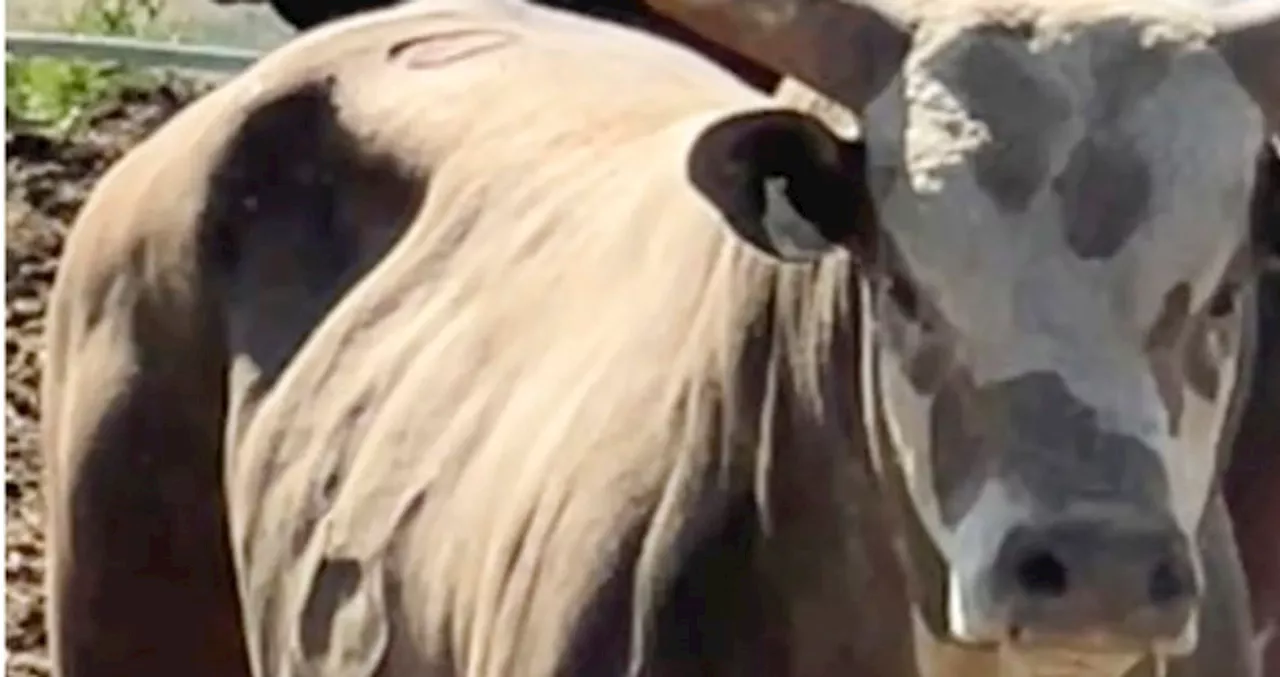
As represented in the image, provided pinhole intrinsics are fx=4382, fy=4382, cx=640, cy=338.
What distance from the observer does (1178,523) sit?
3432mm

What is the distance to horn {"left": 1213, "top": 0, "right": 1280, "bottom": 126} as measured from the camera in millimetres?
3625

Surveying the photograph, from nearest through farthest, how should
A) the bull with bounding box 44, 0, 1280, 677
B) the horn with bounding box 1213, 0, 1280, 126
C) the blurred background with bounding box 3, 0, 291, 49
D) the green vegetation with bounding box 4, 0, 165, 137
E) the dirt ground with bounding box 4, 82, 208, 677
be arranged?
the bull with bounding box 44, 0, 1280, 677
the horn with bounding box 1213, 0, 1280, 126
the dirt ground with bounding box 4, 82, 208, 677
the green vegetation with bounding box 4, 0, 165, 137
the blurred background with bounding box 3, 0, 291, 49

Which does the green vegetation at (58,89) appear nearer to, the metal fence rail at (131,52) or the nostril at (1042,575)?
the metal fence rail at (131,52)

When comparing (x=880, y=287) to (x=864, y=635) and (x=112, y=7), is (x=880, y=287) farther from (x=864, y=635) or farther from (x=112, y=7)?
(x=112, y=7)

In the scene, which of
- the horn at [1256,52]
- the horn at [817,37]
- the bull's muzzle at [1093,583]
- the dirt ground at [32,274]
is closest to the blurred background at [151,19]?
the dirt ground at [32,274]

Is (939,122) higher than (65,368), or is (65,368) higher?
(939,122)

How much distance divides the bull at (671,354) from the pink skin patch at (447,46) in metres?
0.01

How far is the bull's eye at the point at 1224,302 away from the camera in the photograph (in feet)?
11.7

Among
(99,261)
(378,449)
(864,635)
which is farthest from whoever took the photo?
(99,261)

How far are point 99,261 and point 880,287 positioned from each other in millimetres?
1794

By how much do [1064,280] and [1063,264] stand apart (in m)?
0.02

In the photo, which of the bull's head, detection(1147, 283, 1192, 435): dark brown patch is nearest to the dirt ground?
the bull's head

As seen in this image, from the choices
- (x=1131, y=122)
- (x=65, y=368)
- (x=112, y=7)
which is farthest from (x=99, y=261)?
(x=112, y=7)

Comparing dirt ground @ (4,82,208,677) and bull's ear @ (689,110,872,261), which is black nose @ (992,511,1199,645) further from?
dirt ground @ (4,82,208,677)
